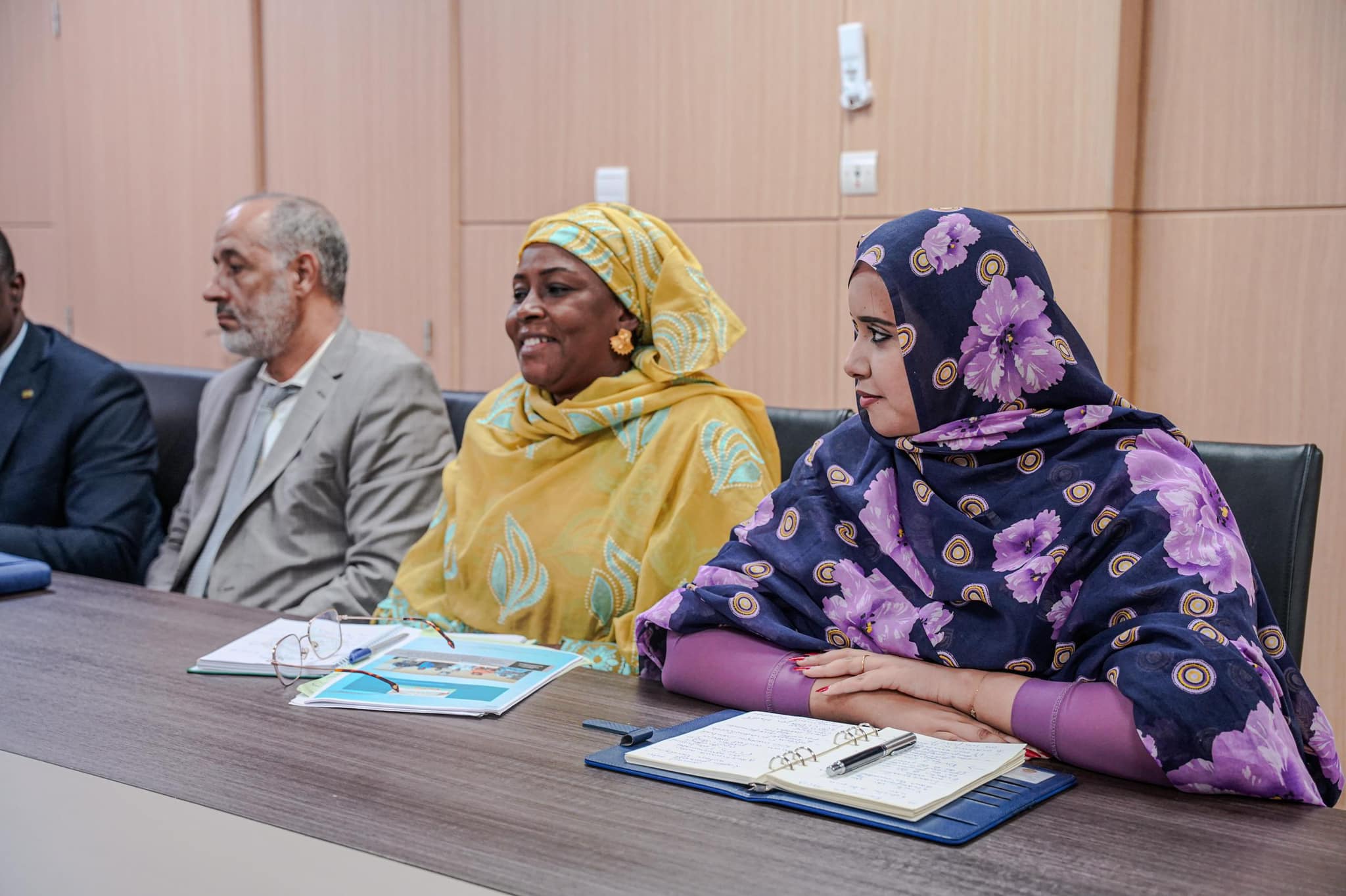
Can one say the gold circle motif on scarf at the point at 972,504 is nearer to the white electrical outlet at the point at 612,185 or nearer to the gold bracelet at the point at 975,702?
the gold bracelet at the point at 975,702

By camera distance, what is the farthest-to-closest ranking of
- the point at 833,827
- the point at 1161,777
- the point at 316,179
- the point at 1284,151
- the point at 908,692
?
the point at 316,179 < the point at 1284,151 < the point at 908,692 < the point at 1161,777 < the point at 833,827

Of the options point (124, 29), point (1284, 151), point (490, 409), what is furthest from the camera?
point (124, 29)

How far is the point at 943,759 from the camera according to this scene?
1292mm

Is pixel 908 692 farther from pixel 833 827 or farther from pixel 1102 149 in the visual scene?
pixel 1102 149

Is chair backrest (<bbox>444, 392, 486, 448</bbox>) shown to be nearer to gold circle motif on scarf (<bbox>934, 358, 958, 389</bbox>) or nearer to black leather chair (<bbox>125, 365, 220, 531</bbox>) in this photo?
black leather chair (<bbox>125, 365, 220, 531</bbox>)

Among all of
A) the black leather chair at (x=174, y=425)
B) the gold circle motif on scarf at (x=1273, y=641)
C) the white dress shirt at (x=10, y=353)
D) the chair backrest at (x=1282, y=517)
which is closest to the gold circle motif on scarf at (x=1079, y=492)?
the gold circle motif on scarf at (x=1273, y=641)

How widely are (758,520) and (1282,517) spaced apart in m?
0.76

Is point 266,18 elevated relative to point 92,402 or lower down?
elevated

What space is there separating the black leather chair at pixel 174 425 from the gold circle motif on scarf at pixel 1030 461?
2.34 meters

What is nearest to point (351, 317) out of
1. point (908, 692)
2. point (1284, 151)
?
point (1284, 151)

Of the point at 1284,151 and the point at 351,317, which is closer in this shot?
the point at 1284,151

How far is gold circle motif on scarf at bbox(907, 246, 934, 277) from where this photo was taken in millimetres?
1557

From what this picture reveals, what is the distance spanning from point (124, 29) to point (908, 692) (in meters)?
4.75

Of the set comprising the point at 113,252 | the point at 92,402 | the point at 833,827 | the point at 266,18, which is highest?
the point at 266,18
